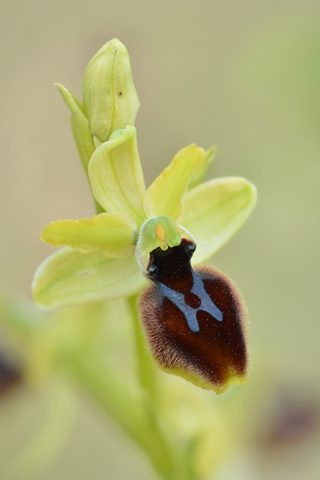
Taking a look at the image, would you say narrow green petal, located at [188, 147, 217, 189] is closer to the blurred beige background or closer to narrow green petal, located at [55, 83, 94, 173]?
narrow green petal, located at [55, 83, 94, 173]

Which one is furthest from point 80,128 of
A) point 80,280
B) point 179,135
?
point 179,135

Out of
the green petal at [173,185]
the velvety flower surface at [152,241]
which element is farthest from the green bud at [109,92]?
the green petal at [173,185]

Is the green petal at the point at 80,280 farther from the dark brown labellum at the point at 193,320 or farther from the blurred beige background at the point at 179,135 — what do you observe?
the blurred beige background at the point at 179,135

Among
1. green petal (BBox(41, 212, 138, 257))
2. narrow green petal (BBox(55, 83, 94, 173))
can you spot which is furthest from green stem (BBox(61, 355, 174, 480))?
narrow green petal (BBox(55, 83, 94, 173))

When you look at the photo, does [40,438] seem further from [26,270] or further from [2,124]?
[2,124]

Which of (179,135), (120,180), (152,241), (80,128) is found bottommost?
(179,135)

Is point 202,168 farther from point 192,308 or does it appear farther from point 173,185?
point 192,308

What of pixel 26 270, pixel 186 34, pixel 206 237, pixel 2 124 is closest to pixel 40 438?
pixel 206 237
